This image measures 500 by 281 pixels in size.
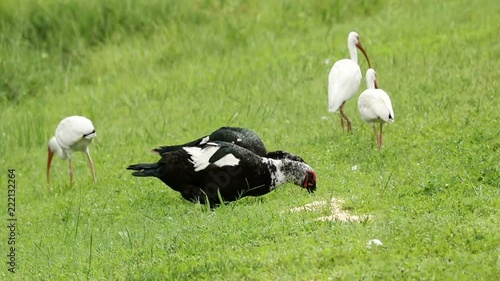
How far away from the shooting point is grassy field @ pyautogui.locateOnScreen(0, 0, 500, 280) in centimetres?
758

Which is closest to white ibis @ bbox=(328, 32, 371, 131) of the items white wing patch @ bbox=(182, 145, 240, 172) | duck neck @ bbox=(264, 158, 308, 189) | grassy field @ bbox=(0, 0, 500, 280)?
grassy field @ bbox=(0, 0, 500, 280)

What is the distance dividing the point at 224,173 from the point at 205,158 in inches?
11.0

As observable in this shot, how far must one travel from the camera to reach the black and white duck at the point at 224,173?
9.40m

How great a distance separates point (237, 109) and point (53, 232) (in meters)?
4.34

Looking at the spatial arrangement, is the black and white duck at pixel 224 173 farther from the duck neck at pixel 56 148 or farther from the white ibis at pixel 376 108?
the duck neck at pixel 56 148

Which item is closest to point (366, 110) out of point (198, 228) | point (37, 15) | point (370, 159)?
point (370, 159)

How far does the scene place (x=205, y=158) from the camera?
377 inches

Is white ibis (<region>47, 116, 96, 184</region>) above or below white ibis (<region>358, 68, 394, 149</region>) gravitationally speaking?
below

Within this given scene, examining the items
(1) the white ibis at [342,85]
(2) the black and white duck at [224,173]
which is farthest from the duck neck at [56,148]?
(1) the white ibis at [342,85]

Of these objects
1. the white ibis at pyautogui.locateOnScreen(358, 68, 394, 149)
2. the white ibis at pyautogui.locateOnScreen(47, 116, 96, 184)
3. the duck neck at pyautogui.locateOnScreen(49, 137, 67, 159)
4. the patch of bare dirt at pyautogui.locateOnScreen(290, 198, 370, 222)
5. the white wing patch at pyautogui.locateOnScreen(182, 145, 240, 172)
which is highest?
the white ibis at pyautogui.locateOnScreen(358, 68, 394, 149)

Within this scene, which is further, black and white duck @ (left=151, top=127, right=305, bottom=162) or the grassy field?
black and white duck @ (left=151, top=127, right=305, bottom=162)

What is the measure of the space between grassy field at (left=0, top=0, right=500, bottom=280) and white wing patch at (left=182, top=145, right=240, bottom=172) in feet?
A: 1.32

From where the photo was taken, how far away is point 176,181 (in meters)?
9.77

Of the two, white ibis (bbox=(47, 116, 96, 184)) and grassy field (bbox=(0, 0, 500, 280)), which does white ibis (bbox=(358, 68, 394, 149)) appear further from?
white ibis (bbox=(47, 116, 96, 184))
